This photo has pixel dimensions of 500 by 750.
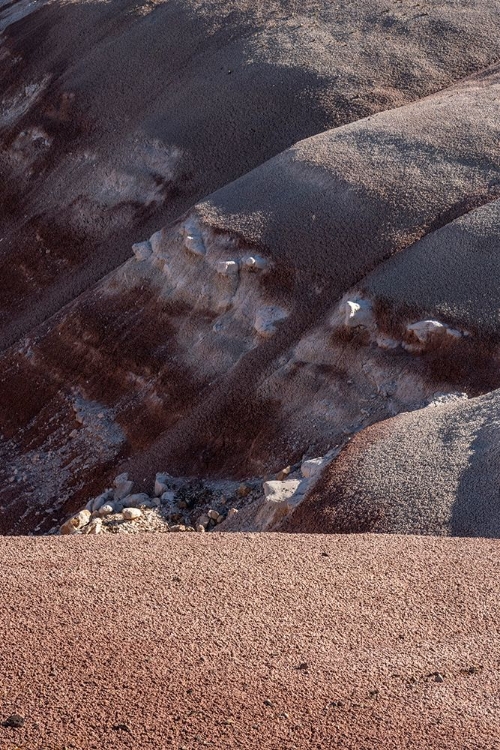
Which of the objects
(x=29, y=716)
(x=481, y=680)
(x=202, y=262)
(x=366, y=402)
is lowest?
(x=366, y=402)

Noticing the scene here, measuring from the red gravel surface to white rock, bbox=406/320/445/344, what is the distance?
18.8ft

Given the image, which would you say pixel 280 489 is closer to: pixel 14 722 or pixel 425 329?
pixel 425 329

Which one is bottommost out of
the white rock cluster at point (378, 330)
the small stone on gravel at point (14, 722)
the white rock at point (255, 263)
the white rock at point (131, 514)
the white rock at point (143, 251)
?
the white rock cluster at point (378, 330)

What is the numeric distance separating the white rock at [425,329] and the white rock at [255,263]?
12.2 ft

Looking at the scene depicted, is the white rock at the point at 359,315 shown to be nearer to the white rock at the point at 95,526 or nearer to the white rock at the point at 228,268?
the white rock at the point at 228,268

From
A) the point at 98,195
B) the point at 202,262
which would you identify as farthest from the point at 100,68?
the point at 202,262

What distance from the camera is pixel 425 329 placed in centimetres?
1568

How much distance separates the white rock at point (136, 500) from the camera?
1603 cm

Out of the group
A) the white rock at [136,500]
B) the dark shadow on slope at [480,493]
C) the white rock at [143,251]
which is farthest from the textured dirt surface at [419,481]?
the white rock at [143,251]

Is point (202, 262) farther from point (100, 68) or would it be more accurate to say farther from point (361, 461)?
point (100, 68)

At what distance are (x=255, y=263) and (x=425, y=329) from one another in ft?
13.6

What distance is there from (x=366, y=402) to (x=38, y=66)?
2088 cm

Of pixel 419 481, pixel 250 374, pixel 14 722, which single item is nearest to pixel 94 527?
pixel 250 374

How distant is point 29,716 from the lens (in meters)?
7.08
